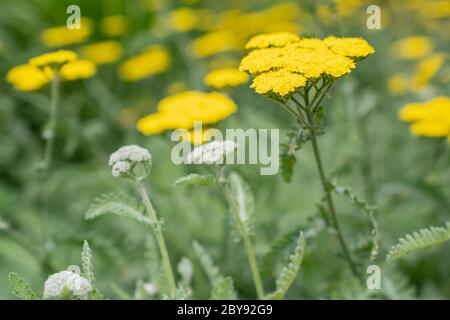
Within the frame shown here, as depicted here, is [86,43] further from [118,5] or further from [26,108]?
[26,108]

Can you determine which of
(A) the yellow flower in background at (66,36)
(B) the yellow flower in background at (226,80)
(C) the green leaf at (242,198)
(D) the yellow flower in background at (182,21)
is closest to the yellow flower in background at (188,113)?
(B) the yellow flower in background at (226,80)

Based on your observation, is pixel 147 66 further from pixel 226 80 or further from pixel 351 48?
pixel 351 48

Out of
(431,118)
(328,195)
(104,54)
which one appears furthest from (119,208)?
(104,54)

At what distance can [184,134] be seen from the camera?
174 centimetres

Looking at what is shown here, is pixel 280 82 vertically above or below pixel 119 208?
above

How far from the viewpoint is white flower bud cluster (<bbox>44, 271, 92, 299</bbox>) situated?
1151mm

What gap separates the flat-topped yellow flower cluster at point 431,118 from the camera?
6.11ft

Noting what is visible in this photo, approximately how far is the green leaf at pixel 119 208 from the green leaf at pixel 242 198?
9.9 inches

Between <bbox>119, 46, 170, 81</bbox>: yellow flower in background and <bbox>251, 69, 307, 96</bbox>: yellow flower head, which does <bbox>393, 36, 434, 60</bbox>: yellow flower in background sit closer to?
<bbox>119, 46, 170, 81</bbox>: yellow flower in background

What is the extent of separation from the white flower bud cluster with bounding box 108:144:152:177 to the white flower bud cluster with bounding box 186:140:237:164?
0.10 meters

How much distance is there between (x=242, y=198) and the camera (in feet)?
5.31

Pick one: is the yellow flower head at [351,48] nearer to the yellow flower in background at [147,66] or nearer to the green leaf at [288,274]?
the green leaf at [288,274]

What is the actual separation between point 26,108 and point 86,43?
63 cm

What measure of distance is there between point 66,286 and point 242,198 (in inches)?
22.4
